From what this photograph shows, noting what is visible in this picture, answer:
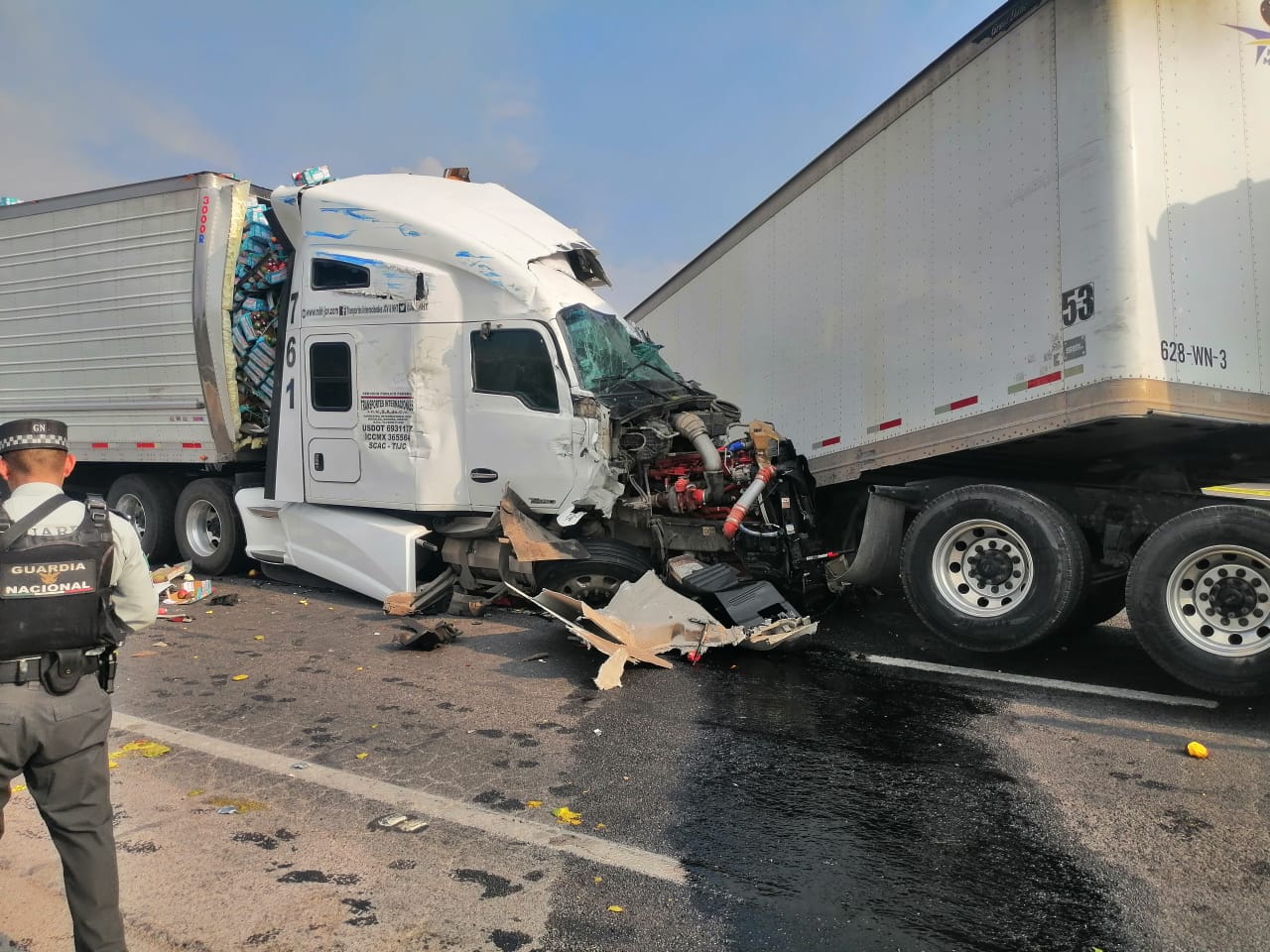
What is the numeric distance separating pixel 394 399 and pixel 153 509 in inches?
158

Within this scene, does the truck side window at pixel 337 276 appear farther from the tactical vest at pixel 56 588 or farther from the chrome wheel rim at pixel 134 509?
the tactical vest at pixel 56 588

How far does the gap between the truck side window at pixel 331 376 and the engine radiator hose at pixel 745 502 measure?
3598mm

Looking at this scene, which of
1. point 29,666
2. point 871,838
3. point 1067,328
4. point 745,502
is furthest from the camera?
point 745,502

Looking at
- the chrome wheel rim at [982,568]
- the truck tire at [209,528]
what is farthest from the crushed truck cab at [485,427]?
the truck tire at [209,528]

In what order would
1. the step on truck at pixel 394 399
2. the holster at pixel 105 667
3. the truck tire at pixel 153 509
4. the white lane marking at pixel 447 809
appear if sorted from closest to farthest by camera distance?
1. the holster at pixel 105 667
2. the white lane marking at pixel 447 809
3. the step on truck at pixel 394 399
4. the truck tire at pixel 153 509

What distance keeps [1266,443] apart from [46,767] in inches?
252

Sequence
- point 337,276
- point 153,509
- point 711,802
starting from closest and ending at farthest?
point 711,802 < point 337,276 < point 153,509

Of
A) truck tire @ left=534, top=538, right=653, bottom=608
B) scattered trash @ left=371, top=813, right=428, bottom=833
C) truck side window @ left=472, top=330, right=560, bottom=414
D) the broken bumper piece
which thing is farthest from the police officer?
truck side window @ left=472, top=330, right=560, bottom=414

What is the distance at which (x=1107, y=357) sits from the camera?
454cm

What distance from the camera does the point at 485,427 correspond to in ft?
23.0

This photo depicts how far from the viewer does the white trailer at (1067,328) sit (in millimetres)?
4551

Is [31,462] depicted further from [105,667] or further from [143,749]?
[143,749]

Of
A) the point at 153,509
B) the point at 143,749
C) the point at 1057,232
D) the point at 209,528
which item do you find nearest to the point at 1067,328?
the point at 1057,232

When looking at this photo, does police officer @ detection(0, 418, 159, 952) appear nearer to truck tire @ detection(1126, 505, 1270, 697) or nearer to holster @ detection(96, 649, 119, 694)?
holster @ detection(96, 649, 119, 694)
